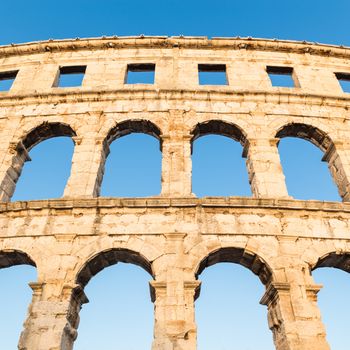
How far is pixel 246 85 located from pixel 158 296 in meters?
8.08

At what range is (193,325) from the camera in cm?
726

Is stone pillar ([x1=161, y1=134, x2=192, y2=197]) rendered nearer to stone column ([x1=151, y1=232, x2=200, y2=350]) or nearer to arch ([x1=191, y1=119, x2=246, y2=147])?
arch ([x1=191, y1=119, x2=246, y2=147])

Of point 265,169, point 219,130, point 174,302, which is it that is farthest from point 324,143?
point 174,302

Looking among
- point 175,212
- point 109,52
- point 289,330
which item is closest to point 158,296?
point 175,212

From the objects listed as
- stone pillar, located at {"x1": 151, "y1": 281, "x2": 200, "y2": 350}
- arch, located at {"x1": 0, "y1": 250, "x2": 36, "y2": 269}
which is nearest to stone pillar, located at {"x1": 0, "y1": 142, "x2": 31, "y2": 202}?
arch, located at {"x1": 0, "y1": 250, "x2": 36, "y2": 269}

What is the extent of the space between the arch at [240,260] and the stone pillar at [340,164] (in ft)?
11.0

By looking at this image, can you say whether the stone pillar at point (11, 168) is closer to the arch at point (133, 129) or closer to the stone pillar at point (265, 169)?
the arch at point (133, 129)

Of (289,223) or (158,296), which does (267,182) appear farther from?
(158,296)

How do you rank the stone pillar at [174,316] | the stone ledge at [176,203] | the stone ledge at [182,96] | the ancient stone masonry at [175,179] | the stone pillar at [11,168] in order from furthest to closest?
the stone ledge at [182,96]
the stone pillar at [11,168]
the stone ledge at [176,203]
the ancient stone masonry at [175,179]
the stone pillar at [174,316]

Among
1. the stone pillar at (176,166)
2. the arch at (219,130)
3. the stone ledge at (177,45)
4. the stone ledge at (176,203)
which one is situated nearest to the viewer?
the stone ledge at (176,203)

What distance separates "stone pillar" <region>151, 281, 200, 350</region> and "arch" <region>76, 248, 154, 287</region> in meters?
0.75

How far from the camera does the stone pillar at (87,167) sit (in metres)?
9.52

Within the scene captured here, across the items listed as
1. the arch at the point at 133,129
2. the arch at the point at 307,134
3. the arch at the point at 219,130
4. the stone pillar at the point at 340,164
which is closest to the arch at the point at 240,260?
the stone pillar at the point at 340,164

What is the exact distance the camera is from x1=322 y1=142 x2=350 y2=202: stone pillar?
998 cm
